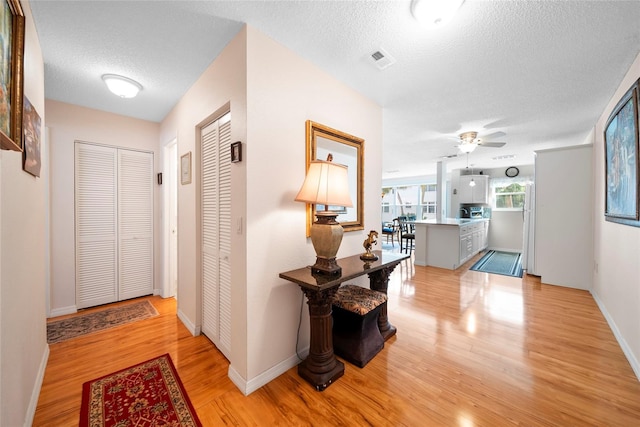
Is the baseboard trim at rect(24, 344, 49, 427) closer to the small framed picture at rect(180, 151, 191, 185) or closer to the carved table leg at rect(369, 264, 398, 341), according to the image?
the small framed picture at rect(180, 151, 191, 185)

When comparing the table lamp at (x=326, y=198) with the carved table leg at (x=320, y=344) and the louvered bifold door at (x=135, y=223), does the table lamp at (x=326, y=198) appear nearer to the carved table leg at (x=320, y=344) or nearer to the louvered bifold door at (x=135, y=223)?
the carved table leg at (x=320, y=344)

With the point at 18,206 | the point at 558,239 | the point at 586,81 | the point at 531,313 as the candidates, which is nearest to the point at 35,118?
the point at 18,206

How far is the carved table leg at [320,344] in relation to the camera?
5.56 ft

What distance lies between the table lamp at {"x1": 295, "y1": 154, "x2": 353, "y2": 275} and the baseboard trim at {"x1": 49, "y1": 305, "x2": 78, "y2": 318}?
3.24m

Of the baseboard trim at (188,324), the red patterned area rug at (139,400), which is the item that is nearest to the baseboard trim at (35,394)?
the red patterned area rug at (139,400)

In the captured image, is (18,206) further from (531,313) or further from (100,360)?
(531,313)

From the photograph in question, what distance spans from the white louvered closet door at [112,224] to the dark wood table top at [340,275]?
9.14ft

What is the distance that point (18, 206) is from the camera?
4.41 ft

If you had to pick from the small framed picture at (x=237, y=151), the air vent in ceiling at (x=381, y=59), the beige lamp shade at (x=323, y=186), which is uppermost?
the air vent in ceiling at (x=381, y=59)

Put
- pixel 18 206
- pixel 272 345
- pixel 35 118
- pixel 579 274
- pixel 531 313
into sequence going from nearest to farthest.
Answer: pixel 18 206, pixel 35 118, pixel 272 345, pixel 531 313, pixel 579 274

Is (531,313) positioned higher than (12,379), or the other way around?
(12,379)

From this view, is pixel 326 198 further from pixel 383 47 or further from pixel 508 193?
pixel 508 193

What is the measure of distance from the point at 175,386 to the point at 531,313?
3698 millimetres

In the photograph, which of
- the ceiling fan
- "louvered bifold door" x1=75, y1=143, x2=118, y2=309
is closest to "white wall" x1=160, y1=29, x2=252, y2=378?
"louvered bifold door" x1=75, y1=143, x2=118, y2=309
